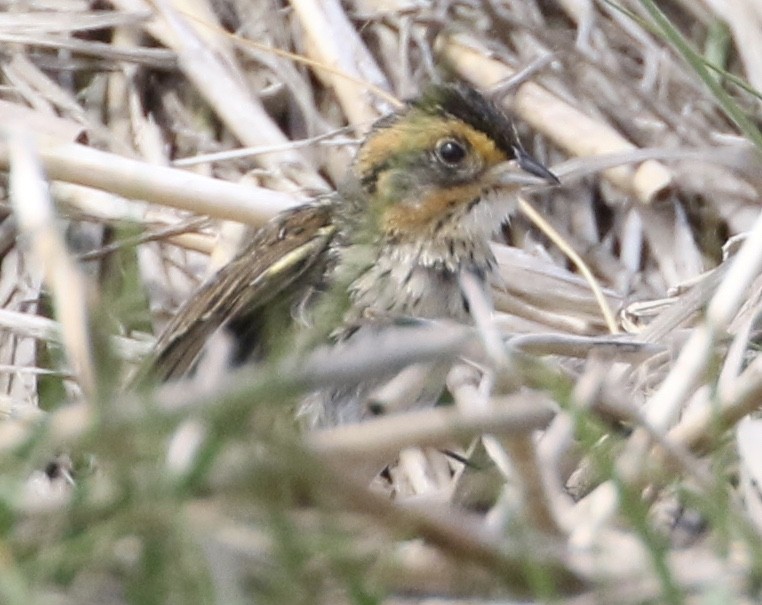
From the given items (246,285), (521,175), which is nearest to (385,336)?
(246,285)

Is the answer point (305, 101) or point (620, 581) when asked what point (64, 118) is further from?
point (620, 581)

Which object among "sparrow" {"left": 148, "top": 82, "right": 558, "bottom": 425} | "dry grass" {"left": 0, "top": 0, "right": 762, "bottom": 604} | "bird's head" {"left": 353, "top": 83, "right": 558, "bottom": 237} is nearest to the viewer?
"dry grass" {"left": 0, "top": 0, "right": 762, "bottom": 604}

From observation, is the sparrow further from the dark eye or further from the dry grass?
the dry grass

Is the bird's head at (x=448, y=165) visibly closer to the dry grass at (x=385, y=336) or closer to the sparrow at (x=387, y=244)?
the sparrow at (x=387, y=244)

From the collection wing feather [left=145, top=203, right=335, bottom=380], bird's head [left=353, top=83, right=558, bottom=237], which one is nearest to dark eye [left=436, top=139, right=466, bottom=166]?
bird's head [left=353, top=83, right=558, bottom=237]

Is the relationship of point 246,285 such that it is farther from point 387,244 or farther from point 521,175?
point 521,175

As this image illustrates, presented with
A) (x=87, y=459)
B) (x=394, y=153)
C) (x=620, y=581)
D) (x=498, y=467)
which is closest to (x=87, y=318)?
(x=87, y=459)

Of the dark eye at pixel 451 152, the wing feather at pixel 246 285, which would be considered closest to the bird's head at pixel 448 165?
the dark eye at pixel 451 152
